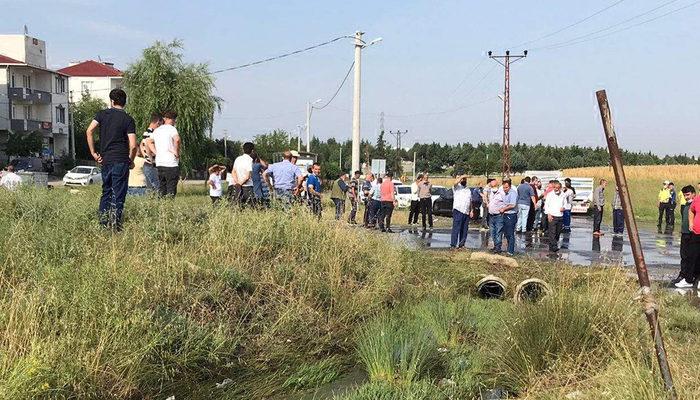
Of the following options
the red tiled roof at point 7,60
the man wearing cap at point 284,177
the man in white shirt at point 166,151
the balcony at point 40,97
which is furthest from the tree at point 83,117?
the man in white shirt at point 166,151

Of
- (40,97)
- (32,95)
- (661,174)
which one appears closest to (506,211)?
(661,174)

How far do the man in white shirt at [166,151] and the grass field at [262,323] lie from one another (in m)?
1.82

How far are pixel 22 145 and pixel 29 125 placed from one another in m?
11.1

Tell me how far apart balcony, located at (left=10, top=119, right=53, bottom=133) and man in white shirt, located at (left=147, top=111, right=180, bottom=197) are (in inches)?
2202

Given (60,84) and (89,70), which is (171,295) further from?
(89,70)

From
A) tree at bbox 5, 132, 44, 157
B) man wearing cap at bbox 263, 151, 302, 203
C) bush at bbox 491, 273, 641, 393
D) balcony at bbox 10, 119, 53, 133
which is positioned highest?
balcony at bbox 10, 119, 53, 133

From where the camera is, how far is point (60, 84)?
6812 centimetres

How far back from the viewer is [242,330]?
587cm

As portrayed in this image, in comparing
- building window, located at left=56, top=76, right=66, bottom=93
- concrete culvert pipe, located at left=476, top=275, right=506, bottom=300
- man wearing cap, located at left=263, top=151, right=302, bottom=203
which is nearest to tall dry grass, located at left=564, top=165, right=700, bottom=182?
man wearing cap, located at left=263, top=151, right=302, bottom=203

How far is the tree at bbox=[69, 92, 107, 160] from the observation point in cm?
7044

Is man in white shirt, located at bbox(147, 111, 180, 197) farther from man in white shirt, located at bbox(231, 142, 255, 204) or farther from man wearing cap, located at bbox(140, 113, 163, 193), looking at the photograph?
man in white shirt, located at bbox(231, 142, 255, 204)

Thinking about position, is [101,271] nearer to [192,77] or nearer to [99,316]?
[99,316]

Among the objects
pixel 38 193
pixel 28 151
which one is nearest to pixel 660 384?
pixel 38 193

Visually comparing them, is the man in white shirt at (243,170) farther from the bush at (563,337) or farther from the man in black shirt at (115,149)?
the bush at (563,337)
